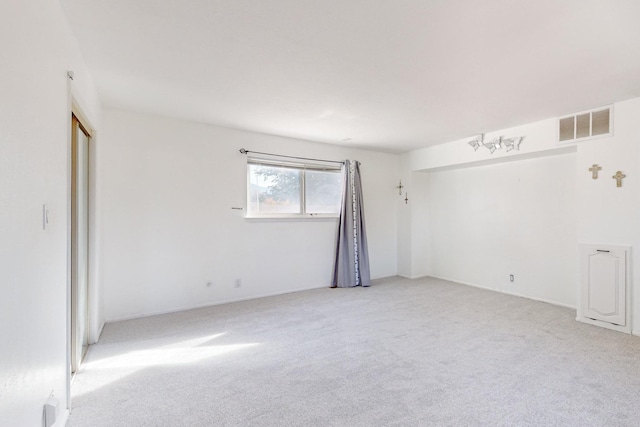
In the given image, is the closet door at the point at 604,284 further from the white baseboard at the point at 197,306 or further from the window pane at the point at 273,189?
the window pane at the point at 273,189

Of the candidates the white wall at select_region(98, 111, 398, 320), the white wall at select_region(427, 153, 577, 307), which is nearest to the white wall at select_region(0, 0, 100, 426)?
the white wall at select_region(98, 111, 398, 320)

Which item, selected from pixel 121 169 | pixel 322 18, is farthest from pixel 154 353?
pixel 322 18

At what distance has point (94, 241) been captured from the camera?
2.88 m

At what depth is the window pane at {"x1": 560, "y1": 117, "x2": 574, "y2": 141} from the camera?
11.3 feet

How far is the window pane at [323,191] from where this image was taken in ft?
15.7

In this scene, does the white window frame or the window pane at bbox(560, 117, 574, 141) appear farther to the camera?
the window pane at bbox(560, 117, 574, 141)

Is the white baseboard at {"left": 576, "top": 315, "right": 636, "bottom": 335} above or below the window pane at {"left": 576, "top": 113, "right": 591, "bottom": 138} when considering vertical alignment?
below

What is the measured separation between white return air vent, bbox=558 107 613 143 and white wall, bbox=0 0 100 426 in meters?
4.55

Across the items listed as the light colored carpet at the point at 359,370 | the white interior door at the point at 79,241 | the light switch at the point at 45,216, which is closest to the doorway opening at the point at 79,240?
the white interior door at the point at 79,241

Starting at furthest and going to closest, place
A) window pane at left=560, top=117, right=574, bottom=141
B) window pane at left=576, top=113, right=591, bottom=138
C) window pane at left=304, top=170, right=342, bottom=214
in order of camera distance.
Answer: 1. window pane at left=304, top=170, right=342, bottom=214
2. window pane at left=560, top=117, right=574, bottom=141
3. window pane at left=576, top=113, right=591, bottom=138

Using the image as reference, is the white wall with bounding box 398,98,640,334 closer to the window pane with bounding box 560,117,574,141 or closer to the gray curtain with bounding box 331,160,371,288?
the window pane with bounding box 560,117,574,141

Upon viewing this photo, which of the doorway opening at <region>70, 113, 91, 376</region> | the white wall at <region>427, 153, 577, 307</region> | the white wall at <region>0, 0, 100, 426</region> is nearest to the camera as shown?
the white wall at <region>0, 0, 100, 426</region>

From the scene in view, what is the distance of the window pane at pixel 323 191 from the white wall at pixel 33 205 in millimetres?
3249

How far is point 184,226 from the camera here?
3754 millimetres
